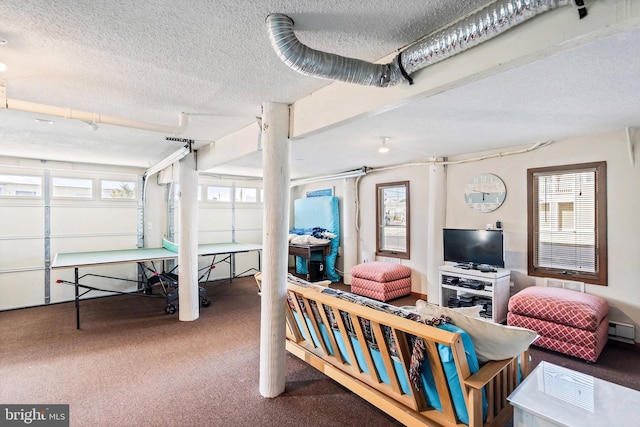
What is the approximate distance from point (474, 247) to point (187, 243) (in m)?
3.86

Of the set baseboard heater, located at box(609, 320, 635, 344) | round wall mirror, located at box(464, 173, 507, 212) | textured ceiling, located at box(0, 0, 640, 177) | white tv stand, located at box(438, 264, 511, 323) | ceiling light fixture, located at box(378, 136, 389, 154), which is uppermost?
textured ceiling, located at box(0, 0, 640, 177)

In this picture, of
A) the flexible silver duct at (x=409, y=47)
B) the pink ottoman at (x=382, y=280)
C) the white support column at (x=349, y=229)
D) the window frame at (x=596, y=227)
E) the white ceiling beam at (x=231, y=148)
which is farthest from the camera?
the white support column at (x=349, y=229)

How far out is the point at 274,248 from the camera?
2.37 m

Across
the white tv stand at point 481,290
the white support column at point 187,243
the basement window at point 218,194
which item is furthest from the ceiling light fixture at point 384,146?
the basement window at point 218,194

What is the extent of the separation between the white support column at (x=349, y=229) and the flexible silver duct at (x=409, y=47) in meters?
4.57

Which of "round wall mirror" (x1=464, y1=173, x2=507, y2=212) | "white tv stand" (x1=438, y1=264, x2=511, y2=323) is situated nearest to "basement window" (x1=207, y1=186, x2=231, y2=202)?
"white tv stand" (x1=438, y1=264, x2=511, y2=323)

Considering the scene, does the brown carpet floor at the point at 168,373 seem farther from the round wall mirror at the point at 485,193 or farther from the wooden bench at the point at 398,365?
the round wall mirror at the point at 485,193

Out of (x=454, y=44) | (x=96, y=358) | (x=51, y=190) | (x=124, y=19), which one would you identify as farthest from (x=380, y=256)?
(x=51, y=190)

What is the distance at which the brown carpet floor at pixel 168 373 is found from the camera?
7.20ft

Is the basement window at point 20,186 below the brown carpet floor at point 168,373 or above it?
above

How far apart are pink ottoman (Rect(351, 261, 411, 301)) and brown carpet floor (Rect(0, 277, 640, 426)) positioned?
1.86 m

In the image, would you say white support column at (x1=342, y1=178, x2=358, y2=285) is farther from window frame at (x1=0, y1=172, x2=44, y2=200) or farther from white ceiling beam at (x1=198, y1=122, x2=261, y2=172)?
window frame at (x1=0, y1=172, x2=44, y2=200)

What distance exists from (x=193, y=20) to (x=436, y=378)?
226 centimetres

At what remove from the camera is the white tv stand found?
3.69 metres
